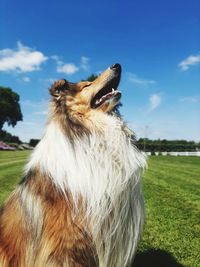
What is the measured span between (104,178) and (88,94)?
1.32 meters

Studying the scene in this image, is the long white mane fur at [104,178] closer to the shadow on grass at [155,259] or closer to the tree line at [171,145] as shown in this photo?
the shadow on grass at [155,259]

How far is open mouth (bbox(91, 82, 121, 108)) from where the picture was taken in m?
5.71

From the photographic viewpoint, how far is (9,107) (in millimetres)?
108438

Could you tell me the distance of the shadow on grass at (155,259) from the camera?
7.07 metres

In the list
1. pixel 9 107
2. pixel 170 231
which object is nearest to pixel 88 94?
pixel 170 231

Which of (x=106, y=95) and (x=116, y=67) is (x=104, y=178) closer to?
(x=106, y=95)

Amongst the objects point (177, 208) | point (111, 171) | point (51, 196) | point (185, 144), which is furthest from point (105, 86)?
point (185, 144)

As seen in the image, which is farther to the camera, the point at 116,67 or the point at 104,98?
the point at 116,67

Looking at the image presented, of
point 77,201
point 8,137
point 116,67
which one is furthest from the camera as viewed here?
point 8,137

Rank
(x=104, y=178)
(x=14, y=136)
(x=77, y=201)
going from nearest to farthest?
(x=77, y=201) → (x=104, y=178) → (x=14, y=136)

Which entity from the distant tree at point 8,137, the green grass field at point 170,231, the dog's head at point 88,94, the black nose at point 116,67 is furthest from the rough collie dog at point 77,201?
the distant tree at point 8,137

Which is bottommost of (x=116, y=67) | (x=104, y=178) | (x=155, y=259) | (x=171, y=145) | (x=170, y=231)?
(x=155, y=259)

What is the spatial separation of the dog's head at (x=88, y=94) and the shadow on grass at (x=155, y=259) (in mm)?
2873

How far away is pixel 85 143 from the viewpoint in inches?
207
